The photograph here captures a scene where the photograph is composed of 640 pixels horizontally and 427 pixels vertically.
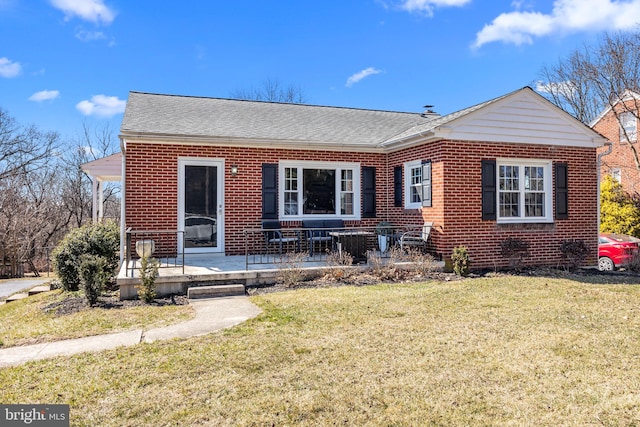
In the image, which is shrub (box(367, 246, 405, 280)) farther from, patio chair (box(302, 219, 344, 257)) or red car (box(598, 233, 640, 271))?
red car (box(598, 233, 640, 271))

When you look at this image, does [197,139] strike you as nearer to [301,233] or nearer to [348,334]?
[301,233]

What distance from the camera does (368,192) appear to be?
37.8 feet

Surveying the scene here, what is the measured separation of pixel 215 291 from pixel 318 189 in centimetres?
467

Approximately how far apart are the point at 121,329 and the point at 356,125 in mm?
9422

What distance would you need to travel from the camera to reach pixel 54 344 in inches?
189

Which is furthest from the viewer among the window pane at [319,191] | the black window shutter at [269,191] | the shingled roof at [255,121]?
the window pane at [319,191]

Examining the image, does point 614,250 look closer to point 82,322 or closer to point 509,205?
point 509,205

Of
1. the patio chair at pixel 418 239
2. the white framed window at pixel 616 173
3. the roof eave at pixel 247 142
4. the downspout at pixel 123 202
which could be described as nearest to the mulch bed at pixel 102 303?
the downspout at pixel 123 202

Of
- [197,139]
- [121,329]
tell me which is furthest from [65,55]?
[121,329]

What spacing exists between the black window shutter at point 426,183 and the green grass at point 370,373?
168 inches

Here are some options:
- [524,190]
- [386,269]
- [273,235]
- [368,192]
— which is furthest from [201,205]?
[524,190]

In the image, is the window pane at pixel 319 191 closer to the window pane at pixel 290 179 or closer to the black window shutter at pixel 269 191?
the window pane at pixel 290 179

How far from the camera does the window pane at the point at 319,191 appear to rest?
11.1 metres

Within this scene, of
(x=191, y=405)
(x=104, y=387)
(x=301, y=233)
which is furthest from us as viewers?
(x=301, y=233)
